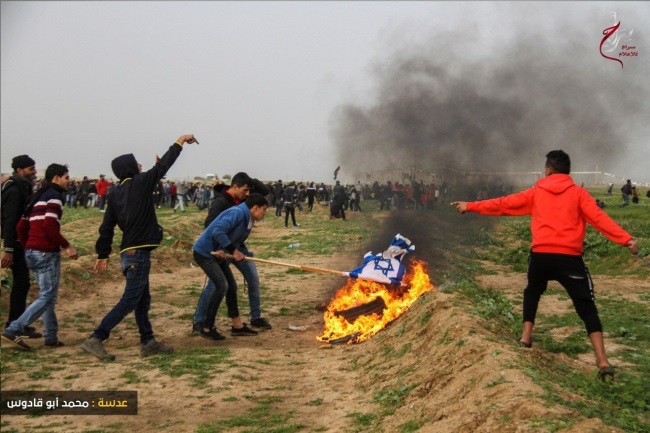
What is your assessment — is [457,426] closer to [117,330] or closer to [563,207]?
[563,207]

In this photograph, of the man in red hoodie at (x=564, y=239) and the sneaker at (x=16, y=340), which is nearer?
A: the man in red hoodie at (x=564, y=239)

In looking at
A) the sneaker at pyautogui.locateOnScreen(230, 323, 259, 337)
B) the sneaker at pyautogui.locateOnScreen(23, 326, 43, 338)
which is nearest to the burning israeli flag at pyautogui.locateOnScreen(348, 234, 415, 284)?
the sneaker at pyautogui.locateOnScreen(230, 323, 259, 337)

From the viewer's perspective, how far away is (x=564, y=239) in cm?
511

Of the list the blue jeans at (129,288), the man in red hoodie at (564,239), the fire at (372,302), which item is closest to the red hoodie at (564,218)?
the man in red hoodie at (564,239)

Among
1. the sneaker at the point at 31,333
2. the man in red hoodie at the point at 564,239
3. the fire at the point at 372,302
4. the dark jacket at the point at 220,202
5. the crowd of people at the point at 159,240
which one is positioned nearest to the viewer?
the man in red hoodie at the point at 564,239

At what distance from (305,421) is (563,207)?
3052mm

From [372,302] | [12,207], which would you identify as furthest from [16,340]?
[372,302]

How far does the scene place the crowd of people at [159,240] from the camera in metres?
5.13

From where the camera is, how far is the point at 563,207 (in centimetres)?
518

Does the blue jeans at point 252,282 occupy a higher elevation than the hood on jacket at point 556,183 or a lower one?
lower

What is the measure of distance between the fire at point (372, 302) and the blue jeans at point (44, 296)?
11.4 ft

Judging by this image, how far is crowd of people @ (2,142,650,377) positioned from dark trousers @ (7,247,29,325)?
0.01m

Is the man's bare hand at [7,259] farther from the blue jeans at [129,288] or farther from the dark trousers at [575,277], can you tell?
the dark trousers at [575,277]

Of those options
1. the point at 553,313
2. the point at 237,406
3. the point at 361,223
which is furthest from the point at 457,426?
the point at 361,223
